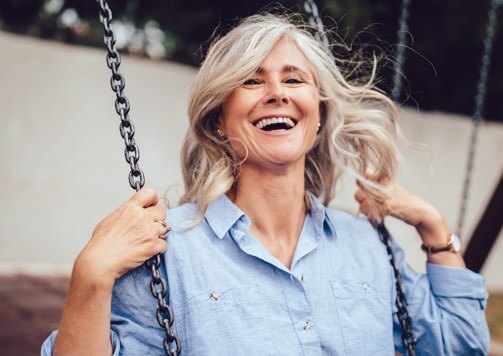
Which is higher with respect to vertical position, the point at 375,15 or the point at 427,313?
the point at 375,15

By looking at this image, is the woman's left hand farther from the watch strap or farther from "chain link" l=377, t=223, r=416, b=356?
"chain link" l=377, t=223, r=416, b=356

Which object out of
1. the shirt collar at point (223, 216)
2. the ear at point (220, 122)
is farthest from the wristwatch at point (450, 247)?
the ear at point (220, 122)

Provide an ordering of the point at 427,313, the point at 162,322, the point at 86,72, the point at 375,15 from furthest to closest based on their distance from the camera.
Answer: the point at 375,15
the point at 86,72
the point at 427,313
the point at 162,322

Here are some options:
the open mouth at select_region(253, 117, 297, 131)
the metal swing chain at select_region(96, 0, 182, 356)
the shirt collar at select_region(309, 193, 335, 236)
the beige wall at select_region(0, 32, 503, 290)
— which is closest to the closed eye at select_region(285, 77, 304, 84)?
the open mouth at select_region(253, 117, 297, 131)

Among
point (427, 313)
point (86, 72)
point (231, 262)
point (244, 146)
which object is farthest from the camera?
point (86, 72)

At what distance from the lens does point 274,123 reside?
1.73 meters

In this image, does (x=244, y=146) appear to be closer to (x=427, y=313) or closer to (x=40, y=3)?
(x=427, y=313)

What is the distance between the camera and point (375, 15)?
656 centimetres

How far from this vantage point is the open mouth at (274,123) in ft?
5.64

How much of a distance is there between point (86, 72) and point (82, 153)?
731mm

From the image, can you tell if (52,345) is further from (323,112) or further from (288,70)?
(323,112)

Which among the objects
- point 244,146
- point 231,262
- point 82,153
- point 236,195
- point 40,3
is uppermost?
point 40,3

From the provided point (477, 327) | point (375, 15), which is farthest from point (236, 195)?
point (375, 15)

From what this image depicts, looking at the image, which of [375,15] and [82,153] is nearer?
[82,153]
